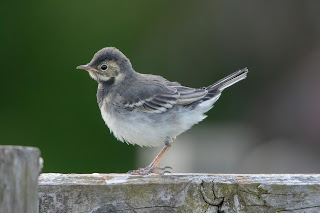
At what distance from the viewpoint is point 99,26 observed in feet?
29.5

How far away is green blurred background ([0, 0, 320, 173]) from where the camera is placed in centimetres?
836

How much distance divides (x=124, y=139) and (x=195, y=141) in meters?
3.08

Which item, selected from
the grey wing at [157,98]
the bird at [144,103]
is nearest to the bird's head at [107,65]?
the bird at [144,103]

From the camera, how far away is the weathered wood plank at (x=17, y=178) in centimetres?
203

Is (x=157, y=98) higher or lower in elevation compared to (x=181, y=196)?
higher

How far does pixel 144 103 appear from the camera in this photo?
19.0ft

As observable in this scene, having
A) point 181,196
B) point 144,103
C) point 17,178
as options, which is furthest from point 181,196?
Result: point 144,103

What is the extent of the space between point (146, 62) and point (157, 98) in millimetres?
3905

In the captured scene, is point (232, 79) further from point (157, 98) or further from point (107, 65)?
point (107, 65)

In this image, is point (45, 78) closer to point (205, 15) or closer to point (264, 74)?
point (205, 15)

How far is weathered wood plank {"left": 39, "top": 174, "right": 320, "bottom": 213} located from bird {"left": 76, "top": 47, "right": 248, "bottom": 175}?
7.93ft

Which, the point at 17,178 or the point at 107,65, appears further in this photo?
the point at 107,65

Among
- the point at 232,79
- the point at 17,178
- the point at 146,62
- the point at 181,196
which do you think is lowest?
the point at 181,196

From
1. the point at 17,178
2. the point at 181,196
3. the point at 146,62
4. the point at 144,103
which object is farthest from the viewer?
the point at 146,62
